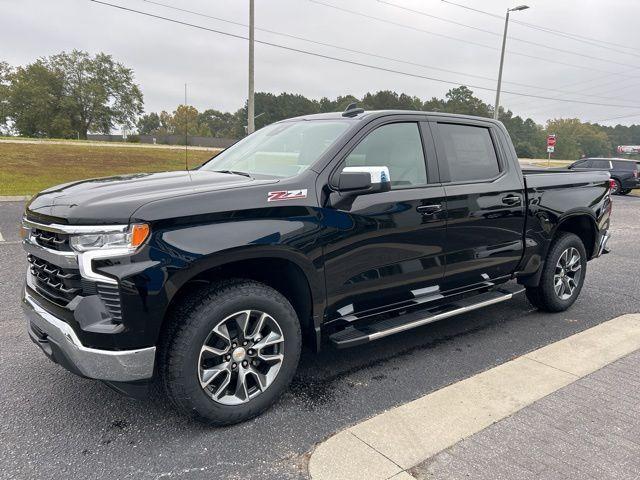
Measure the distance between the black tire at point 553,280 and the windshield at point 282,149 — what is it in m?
2.58

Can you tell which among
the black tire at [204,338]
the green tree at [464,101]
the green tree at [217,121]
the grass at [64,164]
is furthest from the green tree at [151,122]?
the black tire at [204,338]

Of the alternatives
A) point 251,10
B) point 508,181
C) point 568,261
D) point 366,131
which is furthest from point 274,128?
point 251,10

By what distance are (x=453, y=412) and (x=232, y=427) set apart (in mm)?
1337

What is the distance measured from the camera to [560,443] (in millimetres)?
2695

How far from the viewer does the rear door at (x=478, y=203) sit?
3.81m

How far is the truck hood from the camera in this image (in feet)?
8.16

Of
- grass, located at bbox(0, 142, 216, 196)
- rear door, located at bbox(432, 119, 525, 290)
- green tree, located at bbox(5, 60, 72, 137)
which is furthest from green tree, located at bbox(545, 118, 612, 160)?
rear door, located at bbox(432, 119, 525, 290)

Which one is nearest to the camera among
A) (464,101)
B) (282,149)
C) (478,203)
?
(282,149)

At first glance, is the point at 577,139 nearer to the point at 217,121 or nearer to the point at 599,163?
the point at 217,121

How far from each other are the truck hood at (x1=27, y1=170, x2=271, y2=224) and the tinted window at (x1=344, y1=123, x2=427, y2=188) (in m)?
0.85

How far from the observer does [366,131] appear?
342 centimetres

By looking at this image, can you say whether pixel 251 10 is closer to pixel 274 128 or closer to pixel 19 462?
pixel 274 128

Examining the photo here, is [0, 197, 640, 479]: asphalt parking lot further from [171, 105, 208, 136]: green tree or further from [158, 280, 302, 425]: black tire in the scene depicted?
[171, 105, 208, 136]: green tree

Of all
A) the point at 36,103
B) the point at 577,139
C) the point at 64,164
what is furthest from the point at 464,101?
the point at 64,164
